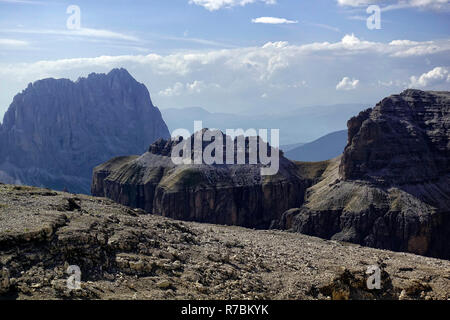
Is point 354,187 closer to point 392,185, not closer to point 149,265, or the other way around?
point 392,185

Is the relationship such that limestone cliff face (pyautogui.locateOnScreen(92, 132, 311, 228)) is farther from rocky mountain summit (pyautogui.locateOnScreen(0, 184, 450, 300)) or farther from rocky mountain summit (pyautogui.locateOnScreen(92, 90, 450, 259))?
rocky mountain summit (pyautogui.locateOnScreen(0, 184, 450, 300))

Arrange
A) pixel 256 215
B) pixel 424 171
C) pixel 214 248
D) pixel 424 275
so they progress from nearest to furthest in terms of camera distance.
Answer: pixel 214 248
pixel 424 275
pixel 424 171
pixel 256 215

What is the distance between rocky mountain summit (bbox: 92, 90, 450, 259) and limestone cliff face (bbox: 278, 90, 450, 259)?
264mm

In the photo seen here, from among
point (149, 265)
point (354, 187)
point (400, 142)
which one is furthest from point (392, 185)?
point (149, 265)

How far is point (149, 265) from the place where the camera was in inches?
1640

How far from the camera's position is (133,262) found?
4150cm

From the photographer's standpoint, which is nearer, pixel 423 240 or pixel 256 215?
pixel 423 240

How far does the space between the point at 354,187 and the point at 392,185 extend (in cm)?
1027

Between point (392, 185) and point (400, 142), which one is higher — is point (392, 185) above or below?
below
